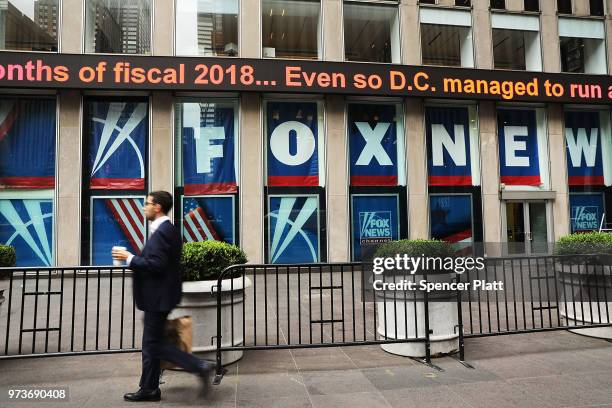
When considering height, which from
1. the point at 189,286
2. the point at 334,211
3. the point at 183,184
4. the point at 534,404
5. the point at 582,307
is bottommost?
the point at 534,404

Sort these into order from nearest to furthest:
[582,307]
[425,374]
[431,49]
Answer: [425,374] → [582,307] → [431,49]

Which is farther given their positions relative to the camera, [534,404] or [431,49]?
[431,49]

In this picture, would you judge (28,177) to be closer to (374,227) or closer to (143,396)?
(374,227)

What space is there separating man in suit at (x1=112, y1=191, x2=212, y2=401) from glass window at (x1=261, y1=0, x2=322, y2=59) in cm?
1117

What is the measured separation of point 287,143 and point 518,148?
8.40m

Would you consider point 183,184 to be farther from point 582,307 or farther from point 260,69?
point 582,307

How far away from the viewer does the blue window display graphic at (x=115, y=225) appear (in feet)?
42.1

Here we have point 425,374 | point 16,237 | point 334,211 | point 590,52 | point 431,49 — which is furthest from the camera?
point 590,52

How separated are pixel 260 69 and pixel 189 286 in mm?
9766

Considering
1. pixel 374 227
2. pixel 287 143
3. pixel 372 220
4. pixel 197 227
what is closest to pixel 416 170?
pixel 372 220

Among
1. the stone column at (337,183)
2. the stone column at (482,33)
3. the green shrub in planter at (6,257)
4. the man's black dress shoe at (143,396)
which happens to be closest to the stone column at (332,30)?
the stone column at (337,183)

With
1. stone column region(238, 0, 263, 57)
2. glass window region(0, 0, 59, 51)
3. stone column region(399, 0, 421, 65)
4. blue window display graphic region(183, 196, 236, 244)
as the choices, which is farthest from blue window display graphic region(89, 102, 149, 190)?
stone column region(399, 0, 421, 65)

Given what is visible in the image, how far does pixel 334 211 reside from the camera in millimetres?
13625

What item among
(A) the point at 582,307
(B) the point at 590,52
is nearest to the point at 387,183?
(A) the point at 582,307
